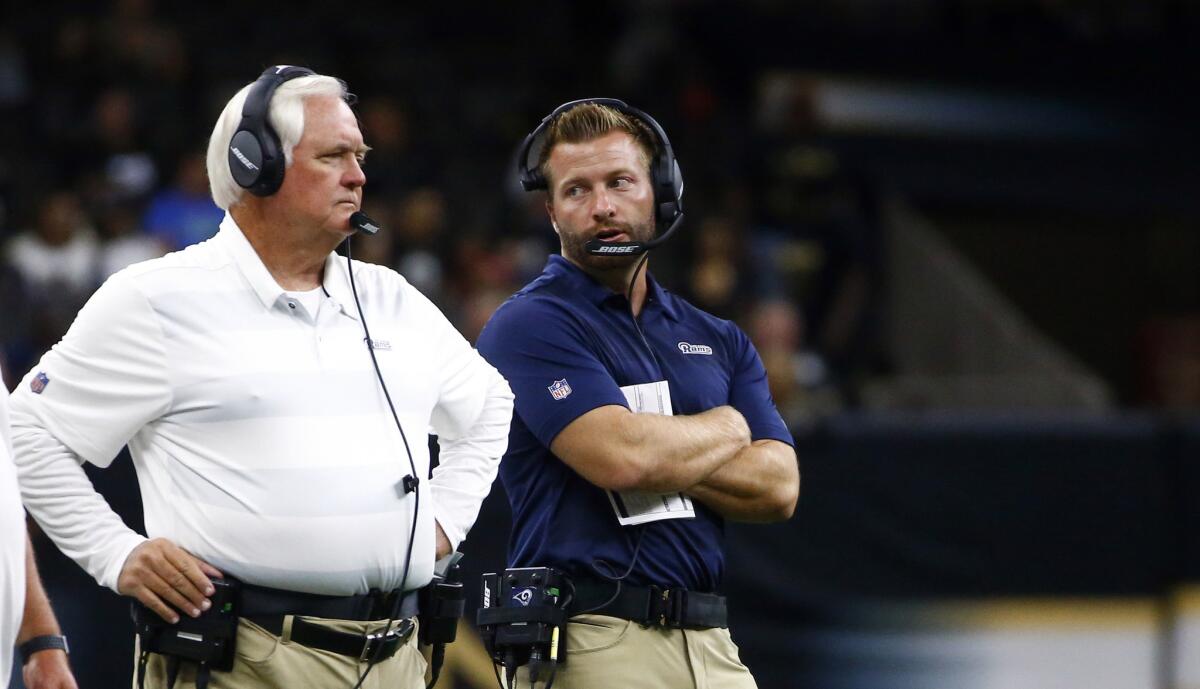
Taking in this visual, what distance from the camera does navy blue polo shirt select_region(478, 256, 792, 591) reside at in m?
3.64

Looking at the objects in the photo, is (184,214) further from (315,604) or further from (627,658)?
(315,604)

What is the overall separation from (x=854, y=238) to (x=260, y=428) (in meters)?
7.73

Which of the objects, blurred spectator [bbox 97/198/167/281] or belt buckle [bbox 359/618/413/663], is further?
blurred spectator [bbox 97/198/167/281]

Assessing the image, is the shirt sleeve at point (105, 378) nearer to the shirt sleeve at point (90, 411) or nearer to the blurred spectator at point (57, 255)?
the shirt sleeve at point (90, 411)

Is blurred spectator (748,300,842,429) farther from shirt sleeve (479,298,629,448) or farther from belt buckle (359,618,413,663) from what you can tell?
belt buckle (359,618,413,663)

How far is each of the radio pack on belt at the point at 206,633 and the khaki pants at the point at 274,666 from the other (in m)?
0.03

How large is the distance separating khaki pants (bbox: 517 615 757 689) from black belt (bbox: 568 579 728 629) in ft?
0.06

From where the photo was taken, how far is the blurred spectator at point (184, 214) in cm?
830

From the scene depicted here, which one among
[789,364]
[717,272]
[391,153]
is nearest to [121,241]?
[391,153]

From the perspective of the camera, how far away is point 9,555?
109 inches

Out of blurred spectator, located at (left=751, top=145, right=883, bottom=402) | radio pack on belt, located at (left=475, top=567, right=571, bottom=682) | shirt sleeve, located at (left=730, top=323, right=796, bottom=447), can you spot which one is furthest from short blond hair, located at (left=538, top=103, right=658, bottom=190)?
blurred spectator, located at (left=751, top=145, right=883, bottom=402)

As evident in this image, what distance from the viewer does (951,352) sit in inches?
465

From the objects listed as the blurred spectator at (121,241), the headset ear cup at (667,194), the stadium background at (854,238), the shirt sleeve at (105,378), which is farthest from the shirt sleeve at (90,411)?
the blurred spectator at (121,241)

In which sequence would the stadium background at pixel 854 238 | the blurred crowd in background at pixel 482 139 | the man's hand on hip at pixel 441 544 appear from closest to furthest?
1. the man's hand on hip at pixel 441 544
2. the stadium background at pixel 854 238
3. the blurred crowd in background at pixel 482 139
